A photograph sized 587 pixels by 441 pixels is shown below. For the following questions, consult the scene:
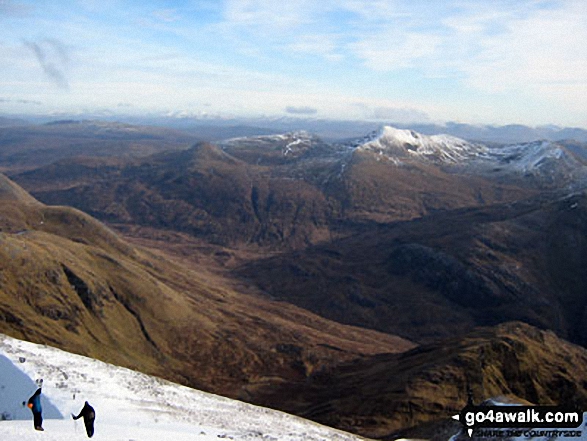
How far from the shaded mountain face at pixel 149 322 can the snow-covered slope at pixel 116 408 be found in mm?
32240

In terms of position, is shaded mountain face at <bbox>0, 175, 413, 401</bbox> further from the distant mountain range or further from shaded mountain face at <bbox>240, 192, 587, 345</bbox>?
shaded mountain face at <bbox>240, 192, 587, 345</bbox>

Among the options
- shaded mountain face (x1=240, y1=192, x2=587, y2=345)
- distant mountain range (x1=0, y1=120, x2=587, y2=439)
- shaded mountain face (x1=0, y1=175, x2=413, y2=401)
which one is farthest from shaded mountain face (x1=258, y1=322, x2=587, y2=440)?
shaded mountain face (x1=240, y1=192, x2=587, y2=345)

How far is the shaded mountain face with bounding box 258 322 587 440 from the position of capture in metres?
52.0

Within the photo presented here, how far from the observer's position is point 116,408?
2408 cm

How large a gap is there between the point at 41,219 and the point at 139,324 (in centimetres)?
5102

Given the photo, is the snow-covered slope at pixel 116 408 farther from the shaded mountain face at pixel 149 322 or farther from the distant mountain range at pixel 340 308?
the shaded mountain face at pixel 149 322

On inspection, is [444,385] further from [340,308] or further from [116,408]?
[340,308]

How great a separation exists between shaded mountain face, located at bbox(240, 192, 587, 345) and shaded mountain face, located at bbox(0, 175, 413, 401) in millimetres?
15673

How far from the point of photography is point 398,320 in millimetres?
116000

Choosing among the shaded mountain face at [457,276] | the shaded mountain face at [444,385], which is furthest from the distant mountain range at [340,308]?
the shaded mountain face at [457,276]

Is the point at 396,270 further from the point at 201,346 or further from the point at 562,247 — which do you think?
the point at 201,346

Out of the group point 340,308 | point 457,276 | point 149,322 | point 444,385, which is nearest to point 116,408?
point 444,385

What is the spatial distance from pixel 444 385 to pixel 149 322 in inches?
1860

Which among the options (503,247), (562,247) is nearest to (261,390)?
(503,247)
